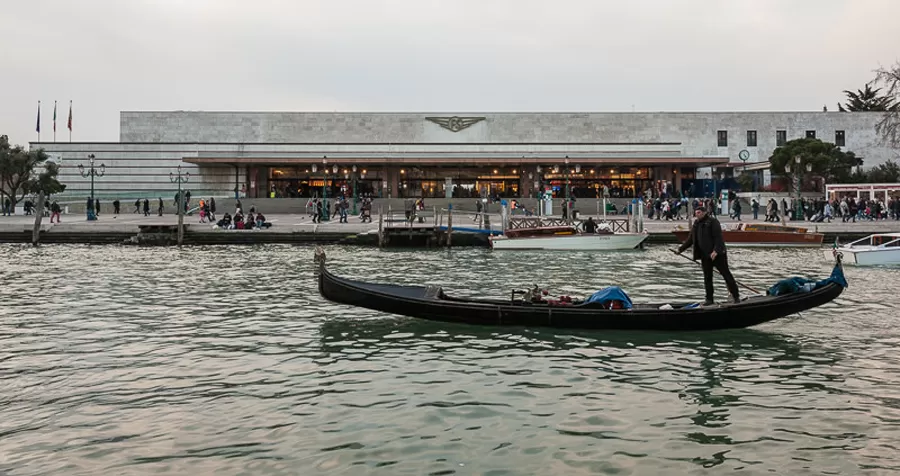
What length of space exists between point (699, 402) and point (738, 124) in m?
61.9

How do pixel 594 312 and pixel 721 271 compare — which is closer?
pixel 594 312

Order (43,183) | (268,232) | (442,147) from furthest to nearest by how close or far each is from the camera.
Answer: (442,147) → (43,183) → (268,232)

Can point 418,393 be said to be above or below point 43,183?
below

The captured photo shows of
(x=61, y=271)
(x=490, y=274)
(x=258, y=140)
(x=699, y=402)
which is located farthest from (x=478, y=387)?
(x=258, y=140)

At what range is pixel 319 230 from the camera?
1427 inches

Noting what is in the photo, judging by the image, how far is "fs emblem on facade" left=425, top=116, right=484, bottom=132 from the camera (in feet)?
213

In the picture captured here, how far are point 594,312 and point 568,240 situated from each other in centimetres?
1883

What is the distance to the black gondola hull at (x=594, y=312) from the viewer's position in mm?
11828

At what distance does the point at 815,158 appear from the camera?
48.8 metres

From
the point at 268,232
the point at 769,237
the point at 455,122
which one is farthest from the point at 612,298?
the point at 455,122

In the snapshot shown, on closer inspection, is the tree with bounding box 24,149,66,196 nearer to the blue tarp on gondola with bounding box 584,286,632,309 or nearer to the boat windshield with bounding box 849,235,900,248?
the blue tarp on gondola with bounding box 584,286,632,309

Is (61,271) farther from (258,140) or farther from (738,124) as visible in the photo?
(738,124)

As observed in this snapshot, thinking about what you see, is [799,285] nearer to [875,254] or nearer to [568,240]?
[875,254]

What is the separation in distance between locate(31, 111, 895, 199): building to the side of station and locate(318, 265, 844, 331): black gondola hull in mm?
47582
